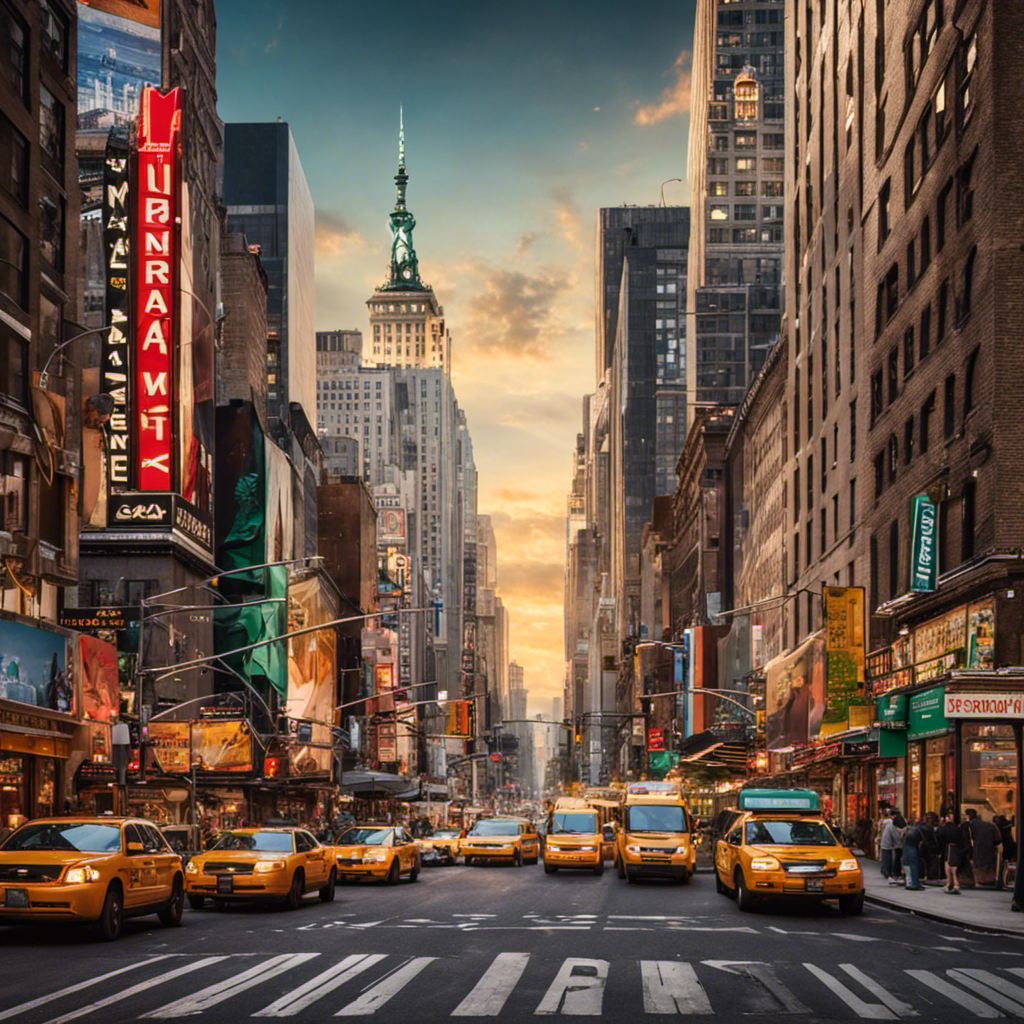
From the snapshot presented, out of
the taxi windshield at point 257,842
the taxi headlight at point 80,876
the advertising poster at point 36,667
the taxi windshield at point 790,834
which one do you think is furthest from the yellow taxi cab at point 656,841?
the taxi headlight at point 80,876

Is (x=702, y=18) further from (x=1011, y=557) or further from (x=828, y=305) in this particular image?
(x=1011, y=557)

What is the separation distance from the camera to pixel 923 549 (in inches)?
1606

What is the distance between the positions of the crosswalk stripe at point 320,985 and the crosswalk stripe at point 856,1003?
5.15m

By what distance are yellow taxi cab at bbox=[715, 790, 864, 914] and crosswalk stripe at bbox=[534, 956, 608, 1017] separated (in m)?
8.53

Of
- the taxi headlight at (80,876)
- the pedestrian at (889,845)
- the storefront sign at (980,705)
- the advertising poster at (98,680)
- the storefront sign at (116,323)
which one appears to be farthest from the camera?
the storefront sign at (116,323)

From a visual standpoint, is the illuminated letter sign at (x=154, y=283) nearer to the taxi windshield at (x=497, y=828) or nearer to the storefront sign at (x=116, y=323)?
the storefront sign at (x=116, y=323)

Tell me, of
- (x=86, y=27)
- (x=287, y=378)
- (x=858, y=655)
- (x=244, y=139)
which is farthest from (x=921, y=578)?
(x=244, y=139)

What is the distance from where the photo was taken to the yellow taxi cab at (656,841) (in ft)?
119

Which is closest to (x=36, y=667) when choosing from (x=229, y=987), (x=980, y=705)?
(x=980, y=705)

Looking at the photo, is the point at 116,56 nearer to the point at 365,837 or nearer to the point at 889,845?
the point at 365,837

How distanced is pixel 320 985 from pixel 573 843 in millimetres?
28074

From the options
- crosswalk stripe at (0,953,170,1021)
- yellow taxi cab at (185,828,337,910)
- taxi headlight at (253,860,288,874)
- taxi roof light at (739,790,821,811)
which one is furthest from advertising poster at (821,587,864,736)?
crosswalk stripe at (0,953,170,1021)

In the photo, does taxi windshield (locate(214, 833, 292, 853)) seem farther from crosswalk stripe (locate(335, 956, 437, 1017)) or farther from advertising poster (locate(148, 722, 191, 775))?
advertising poster (locate(148, 722, 191, 775))

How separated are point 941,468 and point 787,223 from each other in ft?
136
